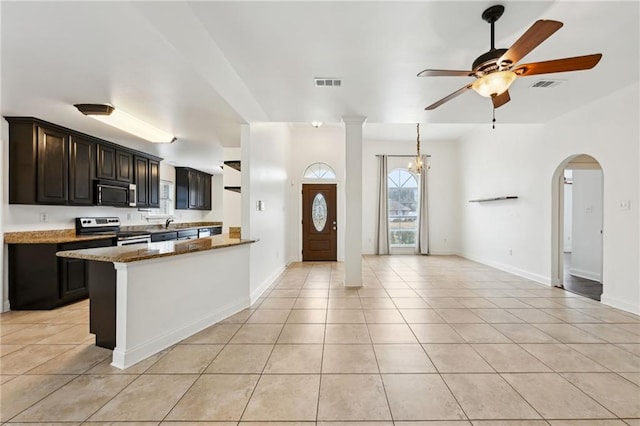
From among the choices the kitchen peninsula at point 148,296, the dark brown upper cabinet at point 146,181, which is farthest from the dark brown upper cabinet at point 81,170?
the kitchen peninsula at point 148,296

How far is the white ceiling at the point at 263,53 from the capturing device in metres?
1.89

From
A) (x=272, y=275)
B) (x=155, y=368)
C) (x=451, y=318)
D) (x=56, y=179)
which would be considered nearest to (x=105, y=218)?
(x=56, y=179)

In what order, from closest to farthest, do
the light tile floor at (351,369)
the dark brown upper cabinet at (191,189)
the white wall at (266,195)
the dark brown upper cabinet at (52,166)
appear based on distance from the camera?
the light tile floor at (351,369), the dark brown upper cabinet at (52,166), the white wall at (266,195), the dark brown upper cabinet at (191,189)

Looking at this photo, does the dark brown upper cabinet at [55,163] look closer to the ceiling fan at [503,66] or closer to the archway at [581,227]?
the ceiling fan at [503,66]

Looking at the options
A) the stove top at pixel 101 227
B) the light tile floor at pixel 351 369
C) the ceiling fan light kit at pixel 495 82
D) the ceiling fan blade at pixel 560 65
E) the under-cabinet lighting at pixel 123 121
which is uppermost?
the under-cabinet lighting at pixel 123 121

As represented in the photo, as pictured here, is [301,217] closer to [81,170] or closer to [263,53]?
[81,170]

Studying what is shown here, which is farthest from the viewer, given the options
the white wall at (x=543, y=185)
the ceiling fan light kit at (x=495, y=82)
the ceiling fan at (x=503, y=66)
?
the white wall at (x=543, y=185)

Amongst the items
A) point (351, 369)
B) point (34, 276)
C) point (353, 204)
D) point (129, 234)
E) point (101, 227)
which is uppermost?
point (353, 204)

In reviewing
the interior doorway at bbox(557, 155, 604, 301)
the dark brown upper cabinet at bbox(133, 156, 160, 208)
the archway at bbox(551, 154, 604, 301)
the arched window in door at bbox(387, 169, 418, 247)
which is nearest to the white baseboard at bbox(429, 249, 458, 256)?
the arched window in door at bbox(387, 169, 418, 247)

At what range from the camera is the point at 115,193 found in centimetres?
452

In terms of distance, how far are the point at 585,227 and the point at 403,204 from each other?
402cm

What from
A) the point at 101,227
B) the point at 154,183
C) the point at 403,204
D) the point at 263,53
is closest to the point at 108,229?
the point at 101,227

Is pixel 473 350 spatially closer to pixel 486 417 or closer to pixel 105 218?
pixel 486 417

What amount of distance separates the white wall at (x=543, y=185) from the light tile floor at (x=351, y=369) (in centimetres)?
85
